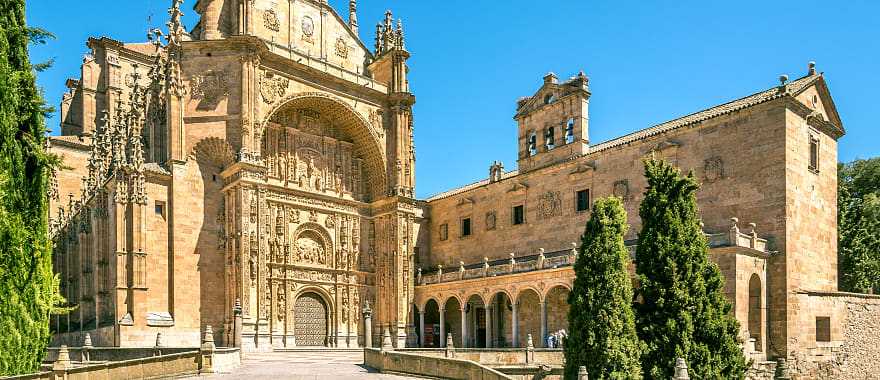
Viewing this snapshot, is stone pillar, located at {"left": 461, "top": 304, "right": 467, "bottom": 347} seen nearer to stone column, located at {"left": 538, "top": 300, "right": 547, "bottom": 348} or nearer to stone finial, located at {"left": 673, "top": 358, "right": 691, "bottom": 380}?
stone column, located at {"left": 538, "top": 300, "right": 547, "bottom": 348}

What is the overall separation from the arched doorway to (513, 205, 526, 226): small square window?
35.9 ft

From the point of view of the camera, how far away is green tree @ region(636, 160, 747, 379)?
1803cm

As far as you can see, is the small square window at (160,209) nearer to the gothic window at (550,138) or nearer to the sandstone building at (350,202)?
the sandstone building at (350,202)

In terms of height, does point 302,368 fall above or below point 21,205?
below

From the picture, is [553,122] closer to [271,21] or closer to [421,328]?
[421,328]

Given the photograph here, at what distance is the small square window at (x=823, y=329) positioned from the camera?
91.2 ft

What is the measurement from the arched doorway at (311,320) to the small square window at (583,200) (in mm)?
13981

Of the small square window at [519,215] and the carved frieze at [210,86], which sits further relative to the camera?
the small square window at [519,215]

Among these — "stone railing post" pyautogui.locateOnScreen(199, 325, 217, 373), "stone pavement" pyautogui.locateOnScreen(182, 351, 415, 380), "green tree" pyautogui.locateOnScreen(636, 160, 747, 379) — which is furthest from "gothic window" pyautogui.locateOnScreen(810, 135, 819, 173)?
"stone railing post" pyautogui.locateOnScreen(199, 325, 217, 373)

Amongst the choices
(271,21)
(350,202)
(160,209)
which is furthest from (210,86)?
(350,202)

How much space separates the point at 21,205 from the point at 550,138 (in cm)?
2596

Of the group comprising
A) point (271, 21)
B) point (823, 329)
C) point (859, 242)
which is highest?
point (271, 21)

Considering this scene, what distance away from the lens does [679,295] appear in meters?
18.2

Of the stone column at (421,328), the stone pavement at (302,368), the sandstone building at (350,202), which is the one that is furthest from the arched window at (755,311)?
the stone column at (421,328)
